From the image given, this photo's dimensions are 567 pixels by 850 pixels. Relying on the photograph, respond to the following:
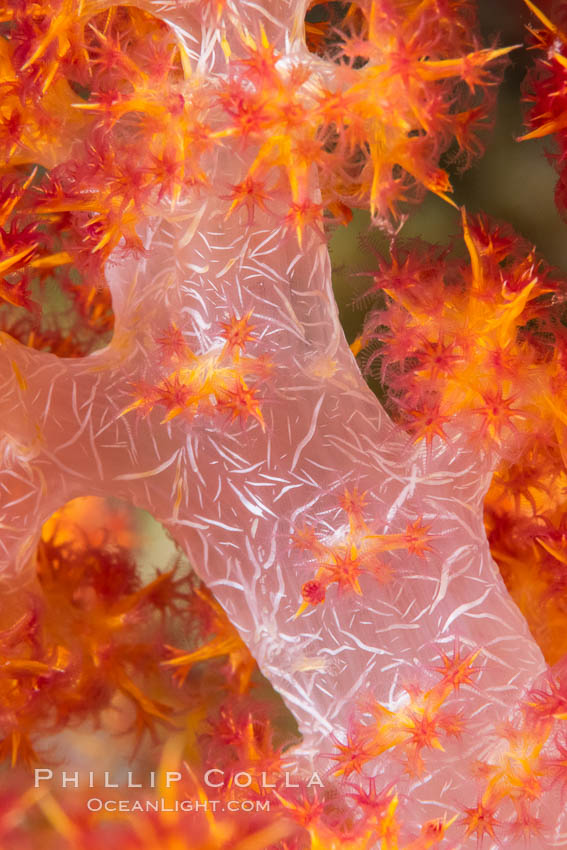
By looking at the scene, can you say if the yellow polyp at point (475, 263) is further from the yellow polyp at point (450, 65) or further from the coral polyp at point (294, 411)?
the yellow polyp at point (450, 65)

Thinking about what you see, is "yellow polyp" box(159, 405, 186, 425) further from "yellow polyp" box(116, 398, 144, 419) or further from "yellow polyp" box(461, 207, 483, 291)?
"yellow polyp" box(461, 207, 483, 291)

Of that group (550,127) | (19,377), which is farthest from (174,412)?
(550,127)

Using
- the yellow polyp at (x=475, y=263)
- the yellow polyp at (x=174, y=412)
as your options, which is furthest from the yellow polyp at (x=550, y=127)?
the yellow polyp at (x=174, y=412)

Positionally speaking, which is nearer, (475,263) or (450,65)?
(450,65)

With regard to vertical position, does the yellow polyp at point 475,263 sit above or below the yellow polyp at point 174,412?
above

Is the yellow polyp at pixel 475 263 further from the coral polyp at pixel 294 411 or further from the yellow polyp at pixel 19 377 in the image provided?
the yellow polyp at pixel 19 377

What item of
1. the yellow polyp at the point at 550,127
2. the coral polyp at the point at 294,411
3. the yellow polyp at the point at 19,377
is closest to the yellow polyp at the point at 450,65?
the coral polyp at the point at 294,411

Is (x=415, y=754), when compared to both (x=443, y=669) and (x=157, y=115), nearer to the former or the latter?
(x=443, y=669)

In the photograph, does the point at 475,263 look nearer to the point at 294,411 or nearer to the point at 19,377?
the point at 294,411

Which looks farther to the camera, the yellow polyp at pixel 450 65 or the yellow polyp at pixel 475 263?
the yellow polyp at pixel 475 263

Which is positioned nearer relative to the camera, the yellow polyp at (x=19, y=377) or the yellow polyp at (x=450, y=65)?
the yellow polyp at (x=450, y=65)

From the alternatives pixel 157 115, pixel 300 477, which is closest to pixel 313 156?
pixel 157 115

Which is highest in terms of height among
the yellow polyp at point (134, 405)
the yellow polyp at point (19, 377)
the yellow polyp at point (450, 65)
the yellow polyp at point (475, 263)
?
the yellow polyp at point (450, 65)
